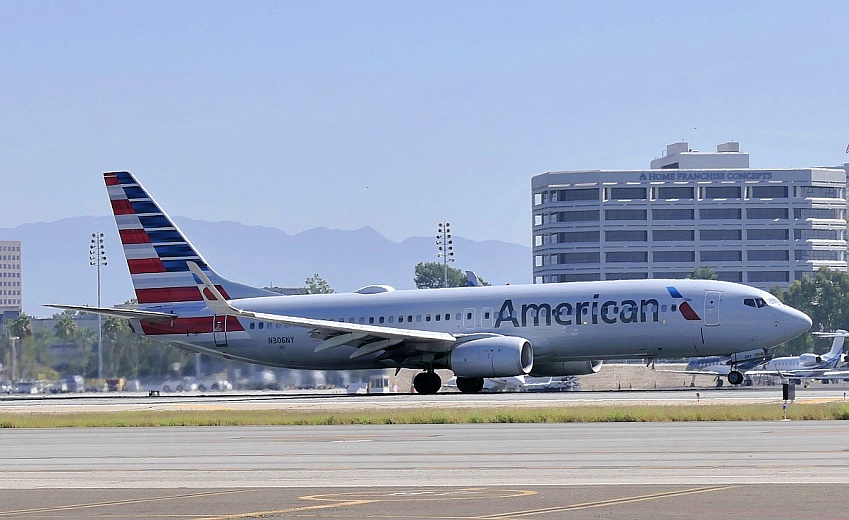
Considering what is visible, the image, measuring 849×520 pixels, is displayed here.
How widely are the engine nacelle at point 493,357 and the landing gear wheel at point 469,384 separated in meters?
1.12

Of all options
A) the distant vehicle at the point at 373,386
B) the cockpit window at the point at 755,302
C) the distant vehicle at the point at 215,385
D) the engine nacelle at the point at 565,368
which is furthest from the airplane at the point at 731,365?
the distant vehicle at the point at 215,385

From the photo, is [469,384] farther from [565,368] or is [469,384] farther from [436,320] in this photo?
[565,368]

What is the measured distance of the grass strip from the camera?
1302 inches

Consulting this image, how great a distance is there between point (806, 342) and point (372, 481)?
367 feet

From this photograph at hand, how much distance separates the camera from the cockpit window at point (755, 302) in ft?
164

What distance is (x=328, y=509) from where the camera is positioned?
54.6 feet

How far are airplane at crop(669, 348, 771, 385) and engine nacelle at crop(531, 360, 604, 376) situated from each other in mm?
5123

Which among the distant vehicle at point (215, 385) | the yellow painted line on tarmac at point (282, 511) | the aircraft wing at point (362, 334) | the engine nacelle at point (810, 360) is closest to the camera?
the yellow painted line on tarmac at point (282, 511)

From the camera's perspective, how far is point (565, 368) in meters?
53.7

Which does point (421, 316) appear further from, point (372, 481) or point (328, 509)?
point (328, 509)

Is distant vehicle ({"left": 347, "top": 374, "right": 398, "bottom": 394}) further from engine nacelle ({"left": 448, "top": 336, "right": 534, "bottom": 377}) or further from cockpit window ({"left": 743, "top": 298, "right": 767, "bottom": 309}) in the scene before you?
cockpit window ({"left": 743, "top": 298, "right": 767, "bottom": 309})

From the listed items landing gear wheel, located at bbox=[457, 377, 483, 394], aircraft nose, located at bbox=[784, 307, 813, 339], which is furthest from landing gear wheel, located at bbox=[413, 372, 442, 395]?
aircraft nose, located at bbox=[784, 307, 813, 339]

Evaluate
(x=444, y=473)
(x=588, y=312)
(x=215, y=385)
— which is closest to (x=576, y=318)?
(x=588, y=312)

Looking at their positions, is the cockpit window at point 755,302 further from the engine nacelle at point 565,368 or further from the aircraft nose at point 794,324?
the engine nacelle at point 565,368
